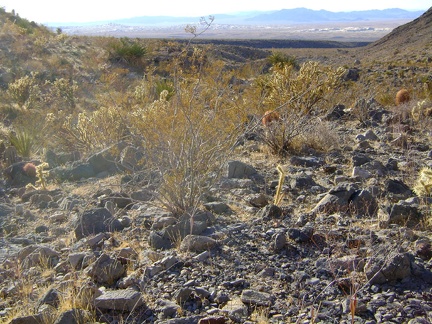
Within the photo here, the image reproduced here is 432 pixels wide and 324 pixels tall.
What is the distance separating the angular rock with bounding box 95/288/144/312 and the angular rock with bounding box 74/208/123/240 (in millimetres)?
1408

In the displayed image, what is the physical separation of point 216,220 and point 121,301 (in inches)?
66.6

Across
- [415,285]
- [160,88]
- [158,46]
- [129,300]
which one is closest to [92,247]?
[129,300]

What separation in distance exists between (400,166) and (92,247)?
4.10 m

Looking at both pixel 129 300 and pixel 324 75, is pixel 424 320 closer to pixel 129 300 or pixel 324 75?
pixel 129 300

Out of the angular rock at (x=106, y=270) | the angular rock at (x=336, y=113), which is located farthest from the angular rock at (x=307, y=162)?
the angular rock at (x=106, y=270)

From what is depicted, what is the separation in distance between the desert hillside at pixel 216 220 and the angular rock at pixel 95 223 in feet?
0.05

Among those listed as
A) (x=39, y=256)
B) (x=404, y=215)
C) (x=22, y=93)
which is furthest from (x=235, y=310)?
(x=22, y=93)

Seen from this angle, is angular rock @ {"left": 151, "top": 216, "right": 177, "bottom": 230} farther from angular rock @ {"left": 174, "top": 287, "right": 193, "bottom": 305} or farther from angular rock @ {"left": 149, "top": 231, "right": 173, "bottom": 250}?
angular rock @ {"left": 174, "top": 287, "right": 193, "bottom": 305}

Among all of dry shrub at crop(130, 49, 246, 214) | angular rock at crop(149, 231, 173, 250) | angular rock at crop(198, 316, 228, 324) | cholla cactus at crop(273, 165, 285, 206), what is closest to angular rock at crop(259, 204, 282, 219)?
cholla cactus at crop(273, 165, 285, 206)

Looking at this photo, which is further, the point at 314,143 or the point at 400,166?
the point at 314,143

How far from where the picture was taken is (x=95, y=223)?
4.85 metres

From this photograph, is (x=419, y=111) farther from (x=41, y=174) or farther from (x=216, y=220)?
(x=41, y=174)

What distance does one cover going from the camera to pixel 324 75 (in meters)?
9.59

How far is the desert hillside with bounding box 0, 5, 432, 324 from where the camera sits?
338 centimetres
